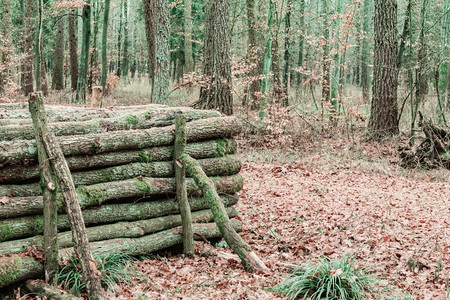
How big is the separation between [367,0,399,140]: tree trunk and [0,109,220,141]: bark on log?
7.17 meters

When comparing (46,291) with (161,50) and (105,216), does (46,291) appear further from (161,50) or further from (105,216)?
(161,50)

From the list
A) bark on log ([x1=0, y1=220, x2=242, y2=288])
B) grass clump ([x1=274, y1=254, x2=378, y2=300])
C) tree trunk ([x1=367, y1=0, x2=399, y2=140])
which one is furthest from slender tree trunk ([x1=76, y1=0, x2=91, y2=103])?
grass clump ([x1=274, y1=254, x2=378, y2=300])

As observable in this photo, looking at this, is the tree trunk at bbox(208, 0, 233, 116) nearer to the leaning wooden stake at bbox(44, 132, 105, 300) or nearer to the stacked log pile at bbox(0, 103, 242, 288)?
the stacked log pile at bbox(0, 103, 242, 288)

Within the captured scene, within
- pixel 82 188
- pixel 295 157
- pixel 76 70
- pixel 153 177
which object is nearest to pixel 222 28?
pixel 295 157

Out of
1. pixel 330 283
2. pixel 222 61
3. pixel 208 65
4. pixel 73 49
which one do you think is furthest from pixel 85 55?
pixel 330 283

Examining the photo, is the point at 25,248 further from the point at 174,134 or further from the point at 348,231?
the point at 348,231

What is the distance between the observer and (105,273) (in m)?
4.85

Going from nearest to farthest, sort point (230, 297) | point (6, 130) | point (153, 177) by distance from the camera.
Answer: point (230, 297) < point (6, 130) < point (153, 177)

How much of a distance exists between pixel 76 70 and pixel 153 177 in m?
17.2

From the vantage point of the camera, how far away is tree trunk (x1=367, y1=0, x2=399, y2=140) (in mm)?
12328

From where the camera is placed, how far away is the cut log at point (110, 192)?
4.77 metres

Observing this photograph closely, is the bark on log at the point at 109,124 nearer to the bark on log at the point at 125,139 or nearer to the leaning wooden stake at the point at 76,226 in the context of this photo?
the bark on log at the point at 125,139

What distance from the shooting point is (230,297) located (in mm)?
4652

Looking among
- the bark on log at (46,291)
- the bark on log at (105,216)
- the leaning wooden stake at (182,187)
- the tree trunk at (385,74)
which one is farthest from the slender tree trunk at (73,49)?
the bark on log at (46,291)
